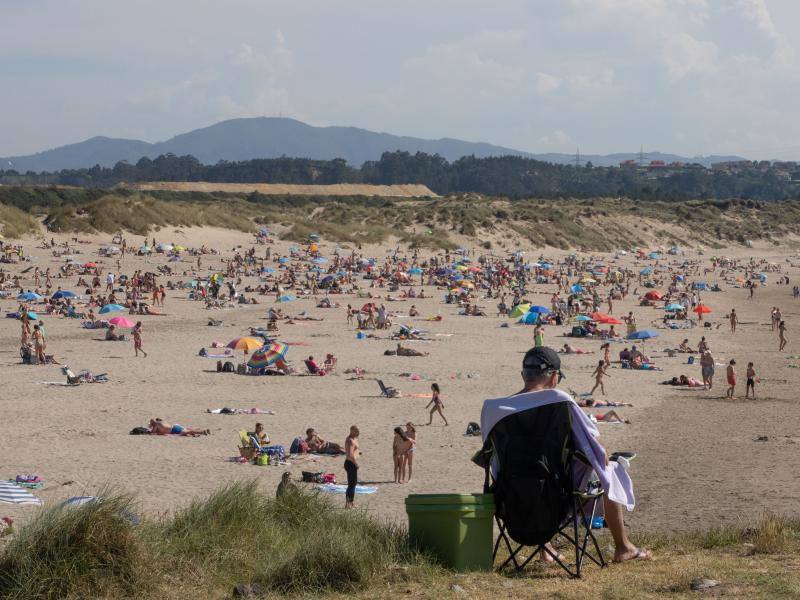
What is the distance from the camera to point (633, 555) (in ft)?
17.9

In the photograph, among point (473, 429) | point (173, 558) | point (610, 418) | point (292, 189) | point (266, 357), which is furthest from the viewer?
point (292, 189)

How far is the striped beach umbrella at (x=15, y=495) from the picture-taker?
980 cm

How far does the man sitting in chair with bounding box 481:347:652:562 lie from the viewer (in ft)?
15.7

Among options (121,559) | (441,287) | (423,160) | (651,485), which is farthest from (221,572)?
(423,160)

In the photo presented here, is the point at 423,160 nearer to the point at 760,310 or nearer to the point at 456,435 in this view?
the point at 760,310

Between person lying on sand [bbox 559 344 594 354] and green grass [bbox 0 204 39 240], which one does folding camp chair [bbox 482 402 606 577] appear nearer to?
person lying on sand [bbox 559 344 594 354]

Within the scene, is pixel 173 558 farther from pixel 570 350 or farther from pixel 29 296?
pixel 29 296

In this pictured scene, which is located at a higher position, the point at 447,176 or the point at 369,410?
the point at 447,176

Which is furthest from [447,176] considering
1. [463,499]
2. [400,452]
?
[463,499]

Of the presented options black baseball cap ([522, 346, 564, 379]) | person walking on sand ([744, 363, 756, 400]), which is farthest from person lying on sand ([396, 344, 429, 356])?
black baseball cap ([522, 346, 564, 379])

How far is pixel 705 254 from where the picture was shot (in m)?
76.1

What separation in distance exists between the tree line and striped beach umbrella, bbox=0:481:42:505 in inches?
5483

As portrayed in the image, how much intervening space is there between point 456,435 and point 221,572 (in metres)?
10.4

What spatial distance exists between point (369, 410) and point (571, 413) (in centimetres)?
1283
